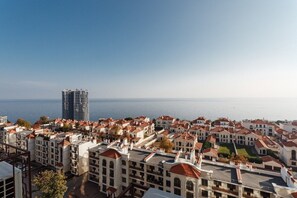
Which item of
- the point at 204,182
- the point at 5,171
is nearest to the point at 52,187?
the point at 5,171

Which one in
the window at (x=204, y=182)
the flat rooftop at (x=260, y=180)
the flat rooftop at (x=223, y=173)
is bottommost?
the window at (x=204, y=182)

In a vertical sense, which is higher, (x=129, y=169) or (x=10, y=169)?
(x=10, y=169)

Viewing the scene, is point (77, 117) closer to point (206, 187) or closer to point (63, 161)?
point (63, 161)

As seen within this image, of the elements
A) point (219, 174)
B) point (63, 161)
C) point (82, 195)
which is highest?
point (219, 174)

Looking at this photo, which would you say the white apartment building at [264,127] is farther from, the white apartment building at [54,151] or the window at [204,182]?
the white apartment building at [54,151]

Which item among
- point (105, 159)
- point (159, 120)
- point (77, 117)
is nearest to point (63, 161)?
point (105, 159)

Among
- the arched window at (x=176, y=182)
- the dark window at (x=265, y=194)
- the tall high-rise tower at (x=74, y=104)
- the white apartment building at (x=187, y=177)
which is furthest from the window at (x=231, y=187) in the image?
the tall high-rise tower at (x=74, y=104)
